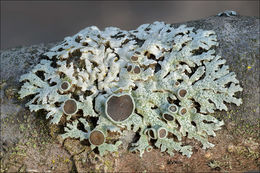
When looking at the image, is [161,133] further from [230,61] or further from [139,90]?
[230,61]

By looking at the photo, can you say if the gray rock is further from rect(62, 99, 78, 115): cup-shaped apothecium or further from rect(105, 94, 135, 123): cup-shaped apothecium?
rect(105, 94, 135, 123): cup-shaped apothecium

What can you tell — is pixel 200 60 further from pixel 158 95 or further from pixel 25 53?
pixel 25 53

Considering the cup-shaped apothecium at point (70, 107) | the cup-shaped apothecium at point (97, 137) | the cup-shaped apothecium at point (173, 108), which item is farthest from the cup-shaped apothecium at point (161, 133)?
the cup-shaped apothecium at point (70, 107)

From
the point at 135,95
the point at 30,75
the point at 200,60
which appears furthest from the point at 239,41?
the point at 30,75

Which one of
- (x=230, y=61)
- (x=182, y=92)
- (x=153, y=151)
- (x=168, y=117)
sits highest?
(x=230, y=61)

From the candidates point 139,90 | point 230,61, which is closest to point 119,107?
point 139,90

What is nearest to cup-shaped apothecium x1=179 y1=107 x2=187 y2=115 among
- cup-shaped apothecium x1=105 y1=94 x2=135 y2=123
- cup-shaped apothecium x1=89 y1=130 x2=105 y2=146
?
cup-shaped apothecium x1=105 y1=94 x2=135 y2=123

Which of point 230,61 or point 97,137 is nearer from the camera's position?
point 97,137
